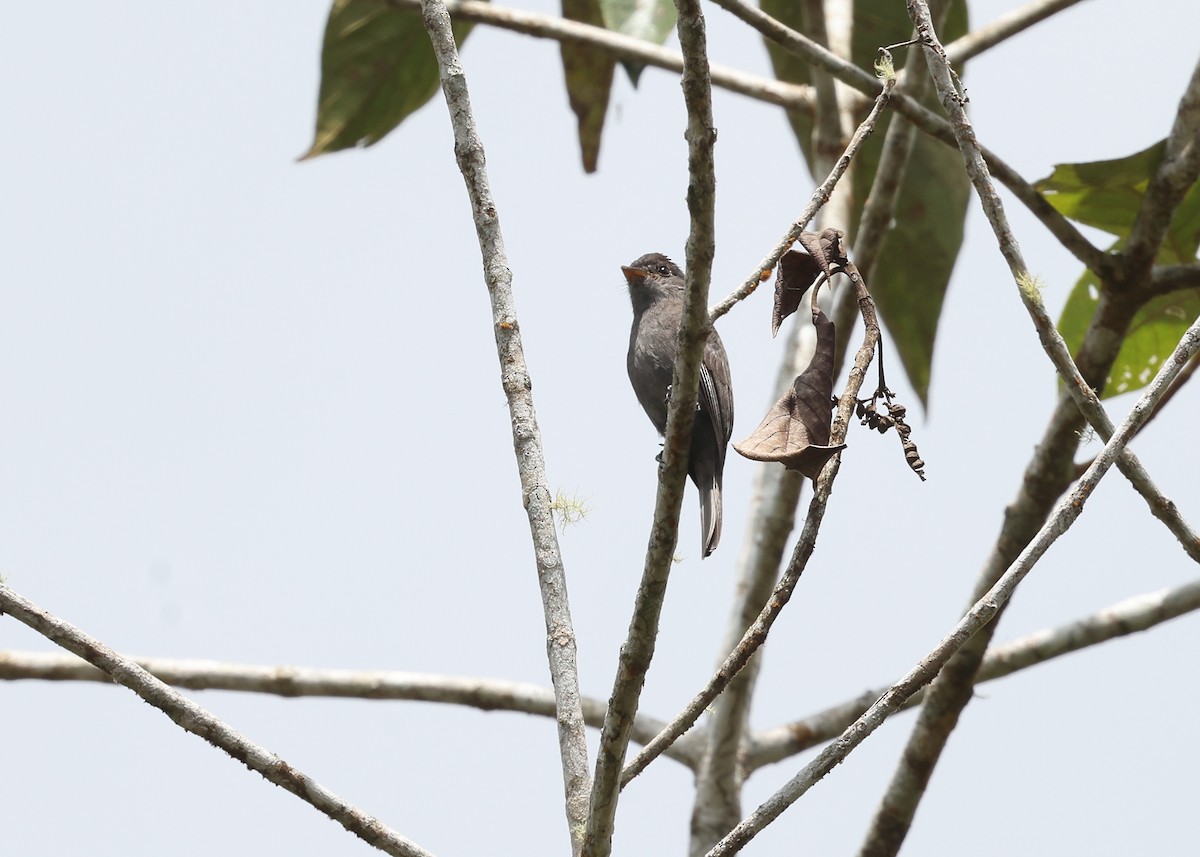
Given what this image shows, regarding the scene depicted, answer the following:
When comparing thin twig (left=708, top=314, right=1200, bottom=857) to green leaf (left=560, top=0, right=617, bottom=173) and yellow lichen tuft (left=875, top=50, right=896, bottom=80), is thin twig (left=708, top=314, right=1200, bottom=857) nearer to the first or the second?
yellow lichen tuft (left=875, top=50, right=896, bottom=80)

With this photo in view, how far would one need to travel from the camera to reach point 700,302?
2.25 metres

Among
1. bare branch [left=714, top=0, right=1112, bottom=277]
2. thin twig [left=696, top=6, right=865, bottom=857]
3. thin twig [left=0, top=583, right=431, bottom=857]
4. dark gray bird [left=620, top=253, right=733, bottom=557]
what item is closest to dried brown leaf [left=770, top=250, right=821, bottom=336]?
thin twig [left=0, top=583, right=431, bottom=857]

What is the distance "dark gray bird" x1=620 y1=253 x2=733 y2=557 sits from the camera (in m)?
4.80

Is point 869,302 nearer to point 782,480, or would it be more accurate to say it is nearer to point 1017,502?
point 1017,502

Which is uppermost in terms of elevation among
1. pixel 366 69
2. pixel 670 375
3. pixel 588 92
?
pixel 366 69

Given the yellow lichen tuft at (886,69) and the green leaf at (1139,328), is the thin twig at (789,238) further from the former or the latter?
the green leaf at (1139,328)

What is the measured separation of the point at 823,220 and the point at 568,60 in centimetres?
168

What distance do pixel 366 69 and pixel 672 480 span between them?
4.74m

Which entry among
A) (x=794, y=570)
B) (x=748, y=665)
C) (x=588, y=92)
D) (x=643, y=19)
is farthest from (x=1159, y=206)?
(x=588, y=92)

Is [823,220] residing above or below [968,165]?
above

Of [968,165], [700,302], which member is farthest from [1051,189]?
[700,302]

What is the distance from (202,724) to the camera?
2.36 meters

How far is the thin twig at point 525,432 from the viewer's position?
253 centimetres

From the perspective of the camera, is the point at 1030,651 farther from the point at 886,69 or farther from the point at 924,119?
the point at 886,69
